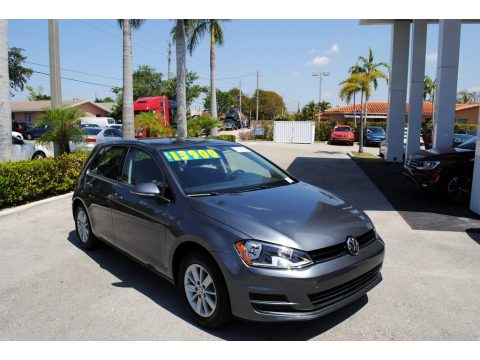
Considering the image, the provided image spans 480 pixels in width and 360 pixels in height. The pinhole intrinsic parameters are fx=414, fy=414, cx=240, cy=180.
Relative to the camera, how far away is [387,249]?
18.5 feet

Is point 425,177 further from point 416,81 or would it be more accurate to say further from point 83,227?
point 416,81

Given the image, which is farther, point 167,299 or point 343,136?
point 343,136

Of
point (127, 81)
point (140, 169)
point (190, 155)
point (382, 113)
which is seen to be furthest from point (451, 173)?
point (382, 113)

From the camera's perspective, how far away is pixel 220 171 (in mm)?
4398

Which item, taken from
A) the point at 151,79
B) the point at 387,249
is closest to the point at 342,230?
the point at 387,249

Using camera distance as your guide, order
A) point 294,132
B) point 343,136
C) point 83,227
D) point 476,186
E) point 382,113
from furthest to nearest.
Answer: point 382,113, point 294,132, point 343,136, point 476,186, point 83,227

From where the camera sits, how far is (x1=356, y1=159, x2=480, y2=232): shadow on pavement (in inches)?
269

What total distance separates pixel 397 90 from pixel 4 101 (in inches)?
557

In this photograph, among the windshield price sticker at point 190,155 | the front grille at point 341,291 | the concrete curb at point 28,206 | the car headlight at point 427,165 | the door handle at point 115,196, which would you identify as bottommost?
the concrete curb at point 28,206

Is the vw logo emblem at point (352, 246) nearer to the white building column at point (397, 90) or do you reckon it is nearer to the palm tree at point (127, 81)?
the palm tree at point (127, 81)

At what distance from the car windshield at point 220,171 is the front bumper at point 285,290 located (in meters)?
1.08

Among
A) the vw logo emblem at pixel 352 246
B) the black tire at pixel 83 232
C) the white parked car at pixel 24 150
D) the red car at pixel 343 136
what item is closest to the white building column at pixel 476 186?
the vw logo emblem at pixel 352 246

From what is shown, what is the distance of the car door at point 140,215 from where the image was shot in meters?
3.92

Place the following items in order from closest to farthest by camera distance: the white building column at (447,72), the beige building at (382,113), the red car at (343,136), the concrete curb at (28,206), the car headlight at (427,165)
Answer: the concrete curb at (28,206), the car headlight at (427,165), the white building column at (447,72), the red car at (343,136), the beige building at (382,113)
